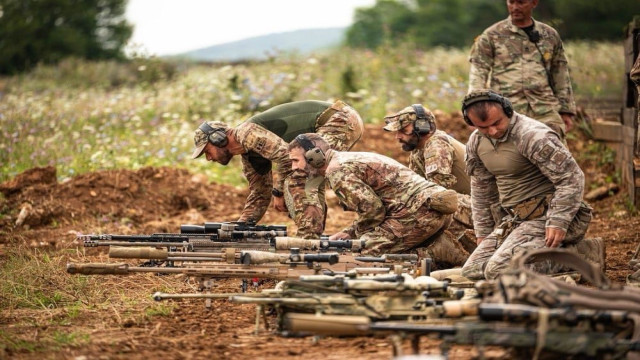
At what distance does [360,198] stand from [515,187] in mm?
1422

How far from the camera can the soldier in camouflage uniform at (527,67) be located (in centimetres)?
1079

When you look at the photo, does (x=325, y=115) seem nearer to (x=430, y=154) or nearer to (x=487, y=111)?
(x=430, y=154)

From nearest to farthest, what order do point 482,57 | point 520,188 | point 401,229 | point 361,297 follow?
point 361,297
point 520,188
point 401,229
point 482,57

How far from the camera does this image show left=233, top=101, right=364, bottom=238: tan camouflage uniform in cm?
960

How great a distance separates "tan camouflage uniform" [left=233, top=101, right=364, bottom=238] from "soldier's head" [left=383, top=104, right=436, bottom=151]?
66cm

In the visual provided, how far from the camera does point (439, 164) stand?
9938 millimetres

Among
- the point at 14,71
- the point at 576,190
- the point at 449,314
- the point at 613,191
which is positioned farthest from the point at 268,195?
the point at 14,71

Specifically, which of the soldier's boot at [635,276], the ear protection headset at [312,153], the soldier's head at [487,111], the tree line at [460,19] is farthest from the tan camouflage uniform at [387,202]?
the tree line at [460,19]

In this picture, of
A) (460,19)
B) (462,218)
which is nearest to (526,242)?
(462,218)

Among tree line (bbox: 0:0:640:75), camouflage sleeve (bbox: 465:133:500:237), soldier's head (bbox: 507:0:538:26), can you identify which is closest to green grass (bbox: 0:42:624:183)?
soldier's head (bbox: 507:0:538:26)

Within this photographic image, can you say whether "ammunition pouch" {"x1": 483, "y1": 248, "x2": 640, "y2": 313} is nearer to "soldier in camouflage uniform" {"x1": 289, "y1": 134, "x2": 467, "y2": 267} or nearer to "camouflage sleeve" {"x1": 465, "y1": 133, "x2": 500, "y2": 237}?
"camouflage sleeve" {"x1": 465, "y1": 133, "x2": 500, "y2": 237}

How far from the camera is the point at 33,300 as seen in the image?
8719mm

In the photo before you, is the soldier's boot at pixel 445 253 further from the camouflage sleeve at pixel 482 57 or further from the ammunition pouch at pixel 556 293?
the ammunition pouch at pixel 556 293

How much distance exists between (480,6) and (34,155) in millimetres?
27485
